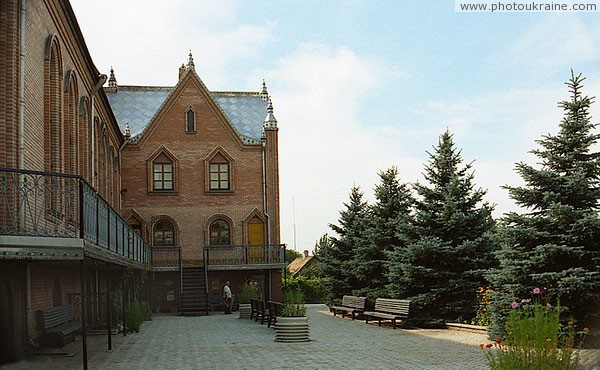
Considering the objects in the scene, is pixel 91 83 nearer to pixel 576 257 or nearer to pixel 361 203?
pixel 361 203

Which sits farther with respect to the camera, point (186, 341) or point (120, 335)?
point (120, 335)

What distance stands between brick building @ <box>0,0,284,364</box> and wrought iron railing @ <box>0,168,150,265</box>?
447mm

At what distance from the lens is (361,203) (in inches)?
1280

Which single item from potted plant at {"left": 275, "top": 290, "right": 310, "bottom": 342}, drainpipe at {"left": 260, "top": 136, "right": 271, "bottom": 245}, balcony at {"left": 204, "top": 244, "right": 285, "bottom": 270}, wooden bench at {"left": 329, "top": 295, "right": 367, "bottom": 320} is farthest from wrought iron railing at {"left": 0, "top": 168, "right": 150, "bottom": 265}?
drainpipe at {"left": 260, "top": 136, "right": 271, "bottom": 245}

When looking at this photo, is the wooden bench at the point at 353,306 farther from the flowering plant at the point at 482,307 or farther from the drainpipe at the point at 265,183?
the drainpipe at the point at 265,183

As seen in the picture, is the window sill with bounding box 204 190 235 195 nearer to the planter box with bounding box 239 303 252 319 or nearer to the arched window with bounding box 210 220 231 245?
the arched window with bounding box 210 220 231 245

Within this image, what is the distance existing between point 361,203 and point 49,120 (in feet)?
56.9

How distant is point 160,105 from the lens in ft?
131

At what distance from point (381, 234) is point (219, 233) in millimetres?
12862

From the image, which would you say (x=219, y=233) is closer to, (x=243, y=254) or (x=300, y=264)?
(x=243, y=254)

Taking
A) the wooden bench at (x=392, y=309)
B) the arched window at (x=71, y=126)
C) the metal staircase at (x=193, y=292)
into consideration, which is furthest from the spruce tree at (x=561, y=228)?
the metal staircase at (x=193, y=292)

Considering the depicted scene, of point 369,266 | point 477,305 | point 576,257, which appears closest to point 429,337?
point 477,305

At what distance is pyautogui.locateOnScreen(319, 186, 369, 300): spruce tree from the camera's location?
31094mm

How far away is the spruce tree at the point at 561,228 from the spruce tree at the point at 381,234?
10.6 metres
